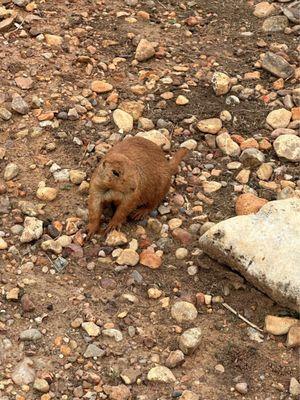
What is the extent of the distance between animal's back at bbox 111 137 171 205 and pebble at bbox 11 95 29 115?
0.95m

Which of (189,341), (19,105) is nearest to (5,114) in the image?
(19,105)

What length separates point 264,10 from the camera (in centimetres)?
712

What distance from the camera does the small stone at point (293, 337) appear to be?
14.2ft

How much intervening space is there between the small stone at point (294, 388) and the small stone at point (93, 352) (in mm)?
1059

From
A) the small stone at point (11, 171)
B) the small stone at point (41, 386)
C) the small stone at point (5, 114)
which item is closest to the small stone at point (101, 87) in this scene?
the small stone at point (5, 114)

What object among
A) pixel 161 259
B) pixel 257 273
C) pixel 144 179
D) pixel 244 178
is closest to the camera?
pixel 257 273

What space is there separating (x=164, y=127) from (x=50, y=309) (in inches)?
80.3

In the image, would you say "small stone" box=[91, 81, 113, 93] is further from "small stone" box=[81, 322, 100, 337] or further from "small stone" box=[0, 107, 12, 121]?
"small stone" box=[81, 322, 100, 337]

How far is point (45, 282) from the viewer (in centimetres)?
460

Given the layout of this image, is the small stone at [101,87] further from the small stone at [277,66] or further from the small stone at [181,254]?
the small stone at [181,254]

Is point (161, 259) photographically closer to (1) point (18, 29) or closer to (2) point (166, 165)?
(2) point (166, 165)

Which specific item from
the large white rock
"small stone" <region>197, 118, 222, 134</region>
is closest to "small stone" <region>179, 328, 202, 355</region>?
the large white rock

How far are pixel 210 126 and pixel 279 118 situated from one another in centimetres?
58

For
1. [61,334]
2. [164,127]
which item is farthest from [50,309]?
[164,127]
